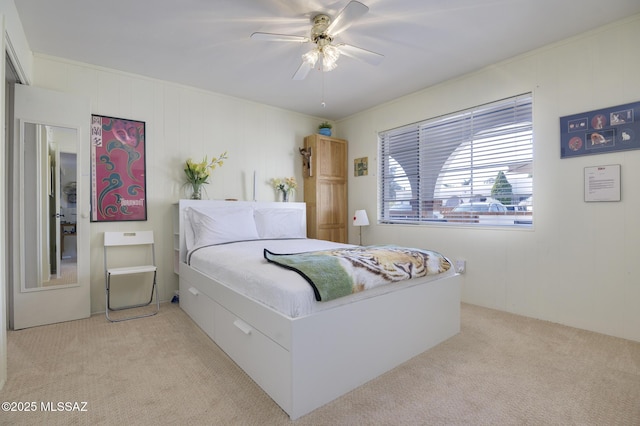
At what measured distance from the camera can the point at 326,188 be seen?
14.6 ft

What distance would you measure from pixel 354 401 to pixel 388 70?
2958 mm

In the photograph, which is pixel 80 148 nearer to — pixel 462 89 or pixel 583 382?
pixel 462 89

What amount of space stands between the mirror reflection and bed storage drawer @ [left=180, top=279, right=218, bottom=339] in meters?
0.97

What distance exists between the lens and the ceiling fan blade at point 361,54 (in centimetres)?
243

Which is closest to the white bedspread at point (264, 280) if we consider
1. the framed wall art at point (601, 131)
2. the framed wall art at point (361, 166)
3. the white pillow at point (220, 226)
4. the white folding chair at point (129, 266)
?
the white pillow at point (220, 226)

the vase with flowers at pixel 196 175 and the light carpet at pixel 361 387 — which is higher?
the vase with flowers at pixel 196 175

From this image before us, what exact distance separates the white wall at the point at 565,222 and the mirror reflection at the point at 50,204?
382 cm

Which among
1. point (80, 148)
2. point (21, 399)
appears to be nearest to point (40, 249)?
point (80, 148)

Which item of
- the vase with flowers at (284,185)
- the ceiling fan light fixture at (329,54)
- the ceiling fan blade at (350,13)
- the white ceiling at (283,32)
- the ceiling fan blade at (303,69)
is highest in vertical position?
the white ceiling at (283,32)

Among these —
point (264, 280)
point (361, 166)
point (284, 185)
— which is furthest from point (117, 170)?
point (361, 166)

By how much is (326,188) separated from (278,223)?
1.08 meters

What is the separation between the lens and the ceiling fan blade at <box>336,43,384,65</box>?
7.98ft

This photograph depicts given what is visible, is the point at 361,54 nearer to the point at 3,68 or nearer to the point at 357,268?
the point at 357,268

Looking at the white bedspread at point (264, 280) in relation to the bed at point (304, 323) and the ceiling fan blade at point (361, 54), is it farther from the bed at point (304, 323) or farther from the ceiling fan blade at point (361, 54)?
the ceiling fan blade at point (361, 54)
